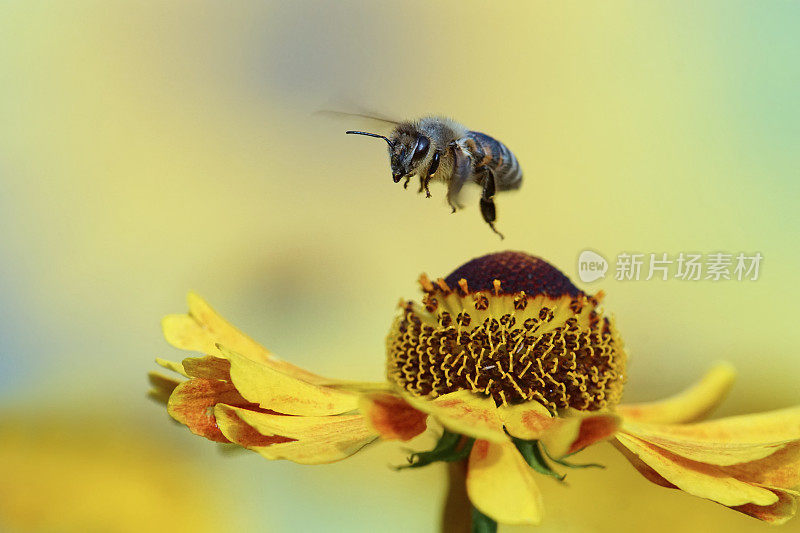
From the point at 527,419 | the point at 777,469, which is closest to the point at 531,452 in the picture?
the point at 527,419

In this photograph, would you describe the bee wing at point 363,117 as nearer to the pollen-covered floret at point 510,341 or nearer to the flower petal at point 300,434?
the pollen-covered floret at point 510,341

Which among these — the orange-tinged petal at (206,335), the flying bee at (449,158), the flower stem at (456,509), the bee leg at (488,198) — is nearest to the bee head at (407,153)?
the flying bee at (449,158)

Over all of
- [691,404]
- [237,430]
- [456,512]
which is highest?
[691,404]

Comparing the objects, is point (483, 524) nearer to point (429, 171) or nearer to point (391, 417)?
point (391, 417)

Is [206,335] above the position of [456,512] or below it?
above

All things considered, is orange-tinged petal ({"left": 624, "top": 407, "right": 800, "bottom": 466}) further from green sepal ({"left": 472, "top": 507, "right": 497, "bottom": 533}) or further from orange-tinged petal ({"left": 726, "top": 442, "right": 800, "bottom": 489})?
green sepal ({"left": 472, "top": 507, "right": 497, "bottom": 533})

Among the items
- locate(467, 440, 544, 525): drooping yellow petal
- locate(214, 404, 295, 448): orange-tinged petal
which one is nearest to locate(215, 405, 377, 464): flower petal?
locate(214, 404, 295, 448): orange-tinged petal
